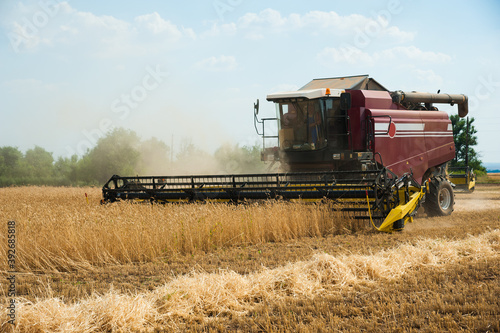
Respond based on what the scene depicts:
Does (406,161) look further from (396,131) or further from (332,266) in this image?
(332,266)

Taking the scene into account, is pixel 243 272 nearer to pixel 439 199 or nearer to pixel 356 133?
pixel 356 133

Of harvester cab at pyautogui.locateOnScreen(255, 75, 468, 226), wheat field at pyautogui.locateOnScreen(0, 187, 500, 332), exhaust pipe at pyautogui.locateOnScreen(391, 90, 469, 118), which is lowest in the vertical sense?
wheat field at pyautogui.locateOnScreen(0, 187, 500, 332)

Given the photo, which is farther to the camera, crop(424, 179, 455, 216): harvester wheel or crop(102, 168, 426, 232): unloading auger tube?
crop(424, 179, 455, 216): harvester wheel

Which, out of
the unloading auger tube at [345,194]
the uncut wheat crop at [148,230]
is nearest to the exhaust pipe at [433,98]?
the unloading auger tube at [345,194]

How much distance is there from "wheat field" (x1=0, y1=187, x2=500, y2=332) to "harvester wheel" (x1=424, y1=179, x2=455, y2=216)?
1687 mm

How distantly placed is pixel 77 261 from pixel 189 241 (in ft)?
4.64

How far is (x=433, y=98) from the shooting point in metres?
11.4

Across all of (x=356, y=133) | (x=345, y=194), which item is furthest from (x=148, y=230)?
(x=356, y=133)

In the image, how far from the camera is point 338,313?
12.1 feet

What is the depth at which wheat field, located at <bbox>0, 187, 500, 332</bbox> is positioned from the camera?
3.53 meters

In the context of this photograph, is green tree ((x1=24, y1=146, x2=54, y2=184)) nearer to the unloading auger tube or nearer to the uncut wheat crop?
the unloading auger tube

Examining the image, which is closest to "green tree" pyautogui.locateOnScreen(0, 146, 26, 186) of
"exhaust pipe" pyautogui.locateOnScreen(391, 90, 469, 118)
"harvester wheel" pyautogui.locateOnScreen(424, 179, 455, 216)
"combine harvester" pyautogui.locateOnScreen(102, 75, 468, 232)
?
"combine harvester" pyautogui.locateOnScreen(102, 75, 468, 232)

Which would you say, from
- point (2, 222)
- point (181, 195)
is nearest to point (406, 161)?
point (181, 195)

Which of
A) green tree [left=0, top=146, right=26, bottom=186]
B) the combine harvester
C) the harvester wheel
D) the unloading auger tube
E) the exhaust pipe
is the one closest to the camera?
the unloading auger tube
